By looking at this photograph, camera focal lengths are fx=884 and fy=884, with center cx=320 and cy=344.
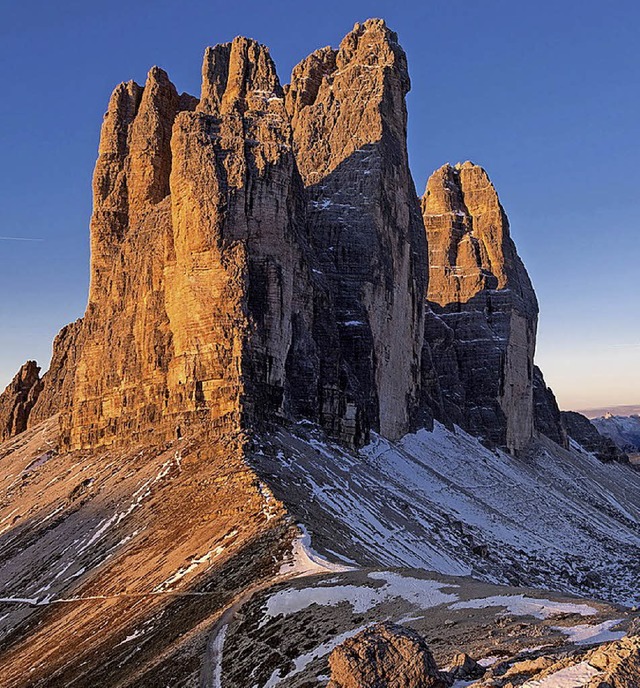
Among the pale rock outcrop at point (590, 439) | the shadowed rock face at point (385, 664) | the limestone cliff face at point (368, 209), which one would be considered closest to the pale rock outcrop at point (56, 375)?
the limestone cliff face at point (368, 209)

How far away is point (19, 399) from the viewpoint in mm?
117688

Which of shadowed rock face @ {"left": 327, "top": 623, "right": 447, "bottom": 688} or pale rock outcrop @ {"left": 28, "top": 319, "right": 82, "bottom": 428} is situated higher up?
pale rock outcrop @ {"left": 28, "top": 319, "right": 82, "bottom": 428}

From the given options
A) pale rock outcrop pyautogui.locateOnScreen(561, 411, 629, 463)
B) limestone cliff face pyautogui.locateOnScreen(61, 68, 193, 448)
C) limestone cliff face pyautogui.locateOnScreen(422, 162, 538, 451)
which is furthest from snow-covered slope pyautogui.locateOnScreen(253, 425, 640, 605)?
pale rock outcrop pyautogui.locateOnScreen(561, 411, 629, 463)

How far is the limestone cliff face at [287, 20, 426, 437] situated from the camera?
9394 centimetres

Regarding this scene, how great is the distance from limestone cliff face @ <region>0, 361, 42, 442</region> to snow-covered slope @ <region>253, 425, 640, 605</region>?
168 feet

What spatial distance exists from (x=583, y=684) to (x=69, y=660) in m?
27.5

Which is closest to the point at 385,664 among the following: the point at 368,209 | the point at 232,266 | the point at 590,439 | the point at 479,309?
the point at 232,266

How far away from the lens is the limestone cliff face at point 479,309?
125000mm

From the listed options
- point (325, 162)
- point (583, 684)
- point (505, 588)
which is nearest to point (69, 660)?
point (505, 588)

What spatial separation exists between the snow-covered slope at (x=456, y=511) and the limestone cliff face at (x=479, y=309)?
814cm

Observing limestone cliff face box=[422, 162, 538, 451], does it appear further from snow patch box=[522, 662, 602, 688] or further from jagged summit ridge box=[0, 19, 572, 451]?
snow patch box=[522, 662, 602, 688]

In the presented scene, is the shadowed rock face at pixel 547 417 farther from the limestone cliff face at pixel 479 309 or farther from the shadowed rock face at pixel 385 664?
the shadowed rock face at pixel 385 664

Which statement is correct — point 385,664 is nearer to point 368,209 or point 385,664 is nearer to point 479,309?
point 368,209

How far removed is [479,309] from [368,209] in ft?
132
